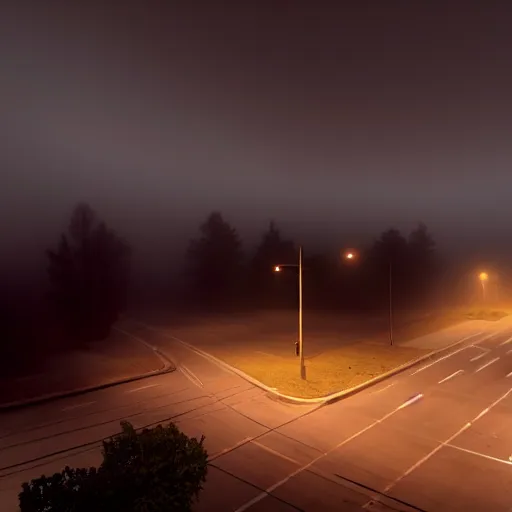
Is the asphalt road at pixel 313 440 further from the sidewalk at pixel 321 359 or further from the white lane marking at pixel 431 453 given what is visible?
the sidewalk at pixel 321 359

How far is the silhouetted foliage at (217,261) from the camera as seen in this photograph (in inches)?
3196

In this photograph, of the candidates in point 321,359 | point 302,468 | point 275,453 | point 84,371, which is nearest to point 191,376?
point 84,371

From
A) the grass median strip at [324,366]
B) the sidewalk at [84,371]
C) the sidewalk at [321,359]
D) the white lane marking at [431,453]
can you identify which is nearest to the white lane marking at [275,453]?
the white lane marking at [431,453]

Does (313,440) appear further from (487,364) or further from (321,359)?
(487,364)

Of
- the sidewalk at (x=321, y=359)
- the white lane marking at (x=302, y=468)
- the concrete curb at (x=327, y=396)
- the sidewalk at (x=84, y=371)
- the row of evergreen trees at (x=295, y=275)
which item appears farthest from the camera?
the row of evergreen trees at (x=295, y=275)

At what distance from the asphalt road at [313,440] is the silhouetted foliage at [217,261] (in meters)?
59.4

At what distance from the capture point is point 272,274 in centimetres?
8150

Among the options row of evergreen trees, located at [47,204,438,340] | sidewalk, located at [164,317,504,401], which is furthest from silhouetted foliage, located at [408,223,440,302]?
sidewalk, located at [164,317,504,401]

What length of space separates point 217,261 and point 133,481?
7404cm

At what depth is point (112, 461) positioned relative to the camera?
28.7 feet

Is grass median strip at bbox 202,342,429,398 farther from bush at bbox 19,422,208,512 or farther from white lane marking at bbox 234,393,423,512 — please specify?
bush at bbox 19,422,208,512

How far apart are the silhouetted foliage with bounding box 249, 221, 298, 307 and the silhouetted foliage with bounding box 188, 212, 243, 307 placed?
12.4ft

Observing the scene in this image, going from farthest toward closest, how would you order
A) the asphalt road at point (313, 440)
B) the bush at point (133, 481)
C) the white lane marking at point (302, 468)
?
the asphalt road at point (313, 440) < the white lane marking at point (302, 468) < the bush at point (133, 481)

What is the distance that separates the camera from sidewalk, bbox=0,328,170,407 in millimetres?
19547
